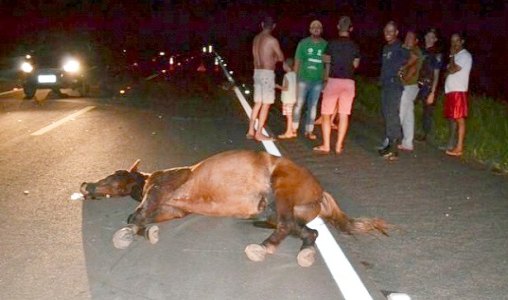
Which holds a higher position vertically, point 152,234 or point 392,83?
point 392,83

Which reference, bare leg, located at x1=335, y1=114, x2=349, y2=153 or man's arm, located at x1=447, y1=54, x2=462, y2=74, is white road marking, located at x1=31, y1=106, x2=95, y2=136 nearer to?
bare leg, located at x1=335, y1=114, x2=349, y2=153

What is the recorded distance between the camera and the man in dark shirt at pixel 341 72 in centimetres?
1098

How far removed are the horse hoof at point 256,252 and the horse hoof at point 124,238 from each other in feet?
3.30

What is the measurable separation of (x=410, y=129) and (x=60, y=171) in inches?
217

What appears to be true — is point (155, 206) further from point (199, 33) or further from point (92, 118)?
point (199, 33)

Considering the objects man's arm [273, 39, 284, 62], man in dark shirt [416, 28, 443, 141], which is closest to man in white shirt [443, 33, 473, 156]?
man in dark shirt [416, 28, 443, 141]

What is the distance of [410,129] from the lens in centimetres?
1177

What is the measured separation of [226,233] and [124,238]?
3.53 ft

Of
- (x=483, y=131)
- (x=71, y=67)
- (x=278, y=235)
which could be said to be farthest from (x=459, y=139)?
(x=71, y=67)

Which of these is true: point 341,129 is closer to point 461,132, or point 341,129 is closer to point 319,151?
point 319,151

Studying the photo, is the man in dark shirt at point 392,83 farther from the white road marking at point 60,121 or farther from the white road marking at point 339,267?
the white road marking at point 60,121

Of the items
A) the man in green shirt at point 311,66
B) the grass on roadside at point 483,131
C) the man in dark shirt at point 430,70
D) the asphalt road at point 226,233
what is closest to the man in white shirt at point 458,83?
the grass on roadside at point 483,131

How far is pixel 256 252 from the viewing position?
18.6 feet

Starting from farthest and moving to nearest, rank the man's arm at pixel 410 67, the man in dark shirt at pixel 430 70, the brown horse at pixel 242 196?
the man in dark shirt at pixel 430 70
the man's arm at pixel 410 67
the brown horse at pixel 242 196
